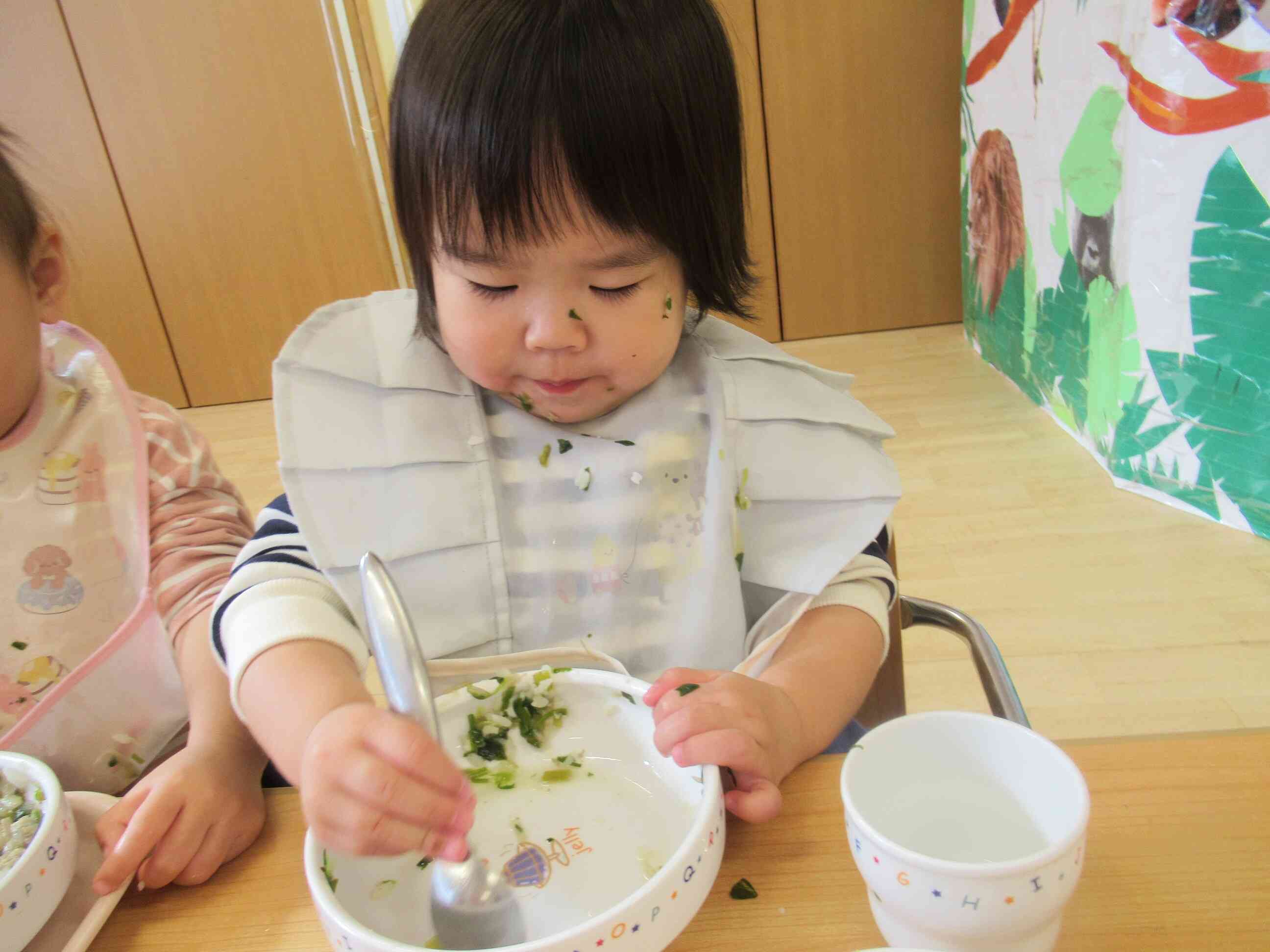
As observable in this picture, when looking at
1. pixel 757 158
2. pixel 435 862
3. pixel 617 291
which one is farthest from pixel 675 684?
pixel 757 158

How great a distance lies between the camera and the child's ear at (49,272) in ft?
2.48

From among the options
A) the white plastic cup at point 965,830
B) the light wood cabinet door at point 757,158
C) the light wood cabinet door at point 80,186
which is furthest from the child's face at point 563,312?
the light wood cabinet door at point 80,186

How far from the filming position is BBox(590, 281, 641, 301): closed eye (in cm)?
62

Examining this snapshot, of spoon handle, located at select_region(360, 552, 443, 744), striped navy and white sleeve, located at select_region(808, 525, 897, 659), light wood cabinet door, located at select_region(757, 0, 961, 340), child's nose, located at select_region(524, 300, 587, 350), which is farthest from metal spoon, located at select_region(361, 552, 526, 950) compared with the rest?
light wood cabinet door, located at select_region(757, 0, 961, 340)

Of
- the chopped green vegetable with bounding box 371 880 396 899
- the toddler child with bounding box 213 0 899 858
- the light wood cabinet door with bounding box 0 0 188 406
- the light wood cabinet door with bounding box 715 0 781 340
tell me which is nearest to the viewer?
the chopped green vegetable with bounding box 371 880 396 899

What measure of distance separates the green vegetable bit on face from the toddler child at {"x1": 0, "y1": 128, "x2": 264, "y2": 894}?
47cm

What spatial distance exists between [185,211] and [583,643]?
314 cm

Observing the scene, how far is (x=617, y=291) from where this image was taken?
2.08ft

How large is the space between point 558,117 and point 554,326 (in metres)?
0.13

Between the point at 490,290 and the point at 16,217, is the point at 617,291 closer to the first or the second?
the point at 490,290

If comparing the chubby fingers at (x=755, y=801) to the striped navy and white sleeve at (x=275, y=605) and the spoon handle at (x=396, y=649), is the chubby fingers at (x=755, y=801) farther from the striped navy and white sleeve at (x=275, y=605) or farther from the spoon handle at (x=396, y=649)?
the striped navy and white sleeve at (x=275, y=605)

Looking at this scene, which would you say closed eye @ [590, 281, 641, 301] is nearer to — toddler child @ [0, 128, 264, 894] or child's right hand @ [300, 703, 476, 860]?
child's right hand @ [300, 703, 476, 860]

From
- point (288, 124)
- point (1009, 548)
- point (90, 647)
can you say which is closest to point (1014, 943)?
point (90, 647)

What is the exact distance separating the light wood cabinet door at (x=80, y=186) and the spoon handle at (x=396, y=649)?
300cm
